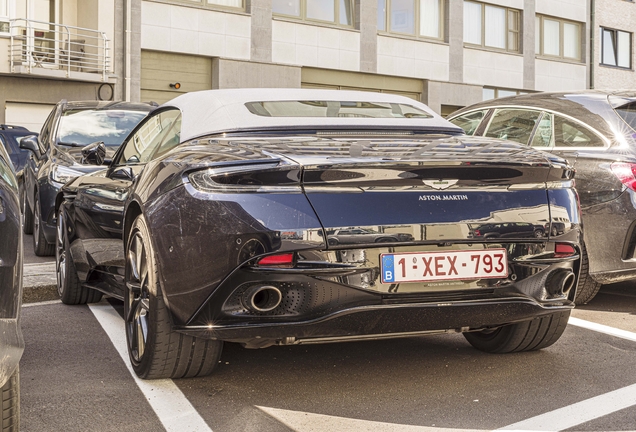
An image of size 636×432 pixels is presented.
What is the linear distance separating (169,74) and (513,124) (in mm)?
19085

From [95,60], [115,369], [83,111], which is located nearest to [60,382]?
[115,369]

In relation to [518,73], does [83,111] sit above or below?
below

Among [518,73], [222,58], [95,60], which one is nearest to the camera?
[95,60]

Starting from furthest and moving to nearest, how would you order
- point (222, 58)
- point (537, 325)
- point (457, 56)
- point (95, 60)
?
point (457, 56) < point (222, 58) < point (95, 60) < point (537, 325)

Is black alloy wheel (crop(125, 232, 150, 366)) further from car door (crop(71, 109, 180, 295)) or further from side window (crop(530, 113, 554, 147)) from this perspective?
side window (crop(530, 113, 554, 147))

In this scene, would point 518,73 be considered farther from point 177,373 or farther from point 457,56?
point 177,373

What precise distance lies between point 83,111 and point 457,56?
23739 millimetres

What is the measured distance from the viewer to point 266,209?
11.7 ft

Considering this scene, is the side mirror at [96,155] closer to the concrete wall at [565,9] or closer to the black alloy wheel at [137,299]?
the black alloy wheel at [137,299]

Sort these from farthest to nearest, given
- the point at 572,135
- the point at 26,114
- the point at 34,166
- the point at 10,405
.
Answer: the point at 26,114, the point at 34,166, the point at 572,135, the point at 10,405

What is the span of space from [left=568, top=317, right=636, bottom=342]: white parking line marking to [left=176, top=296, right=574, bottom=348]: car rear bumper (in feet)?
5.25

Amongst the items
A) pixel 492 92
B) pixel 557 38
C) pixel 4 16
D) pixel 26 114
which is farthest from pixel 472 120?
pixel 557 38

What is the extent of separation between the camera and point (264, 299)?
11.8 ft

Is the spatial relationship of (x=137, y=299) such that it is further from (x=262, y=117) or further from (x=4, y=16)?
(x=4, y=16)
